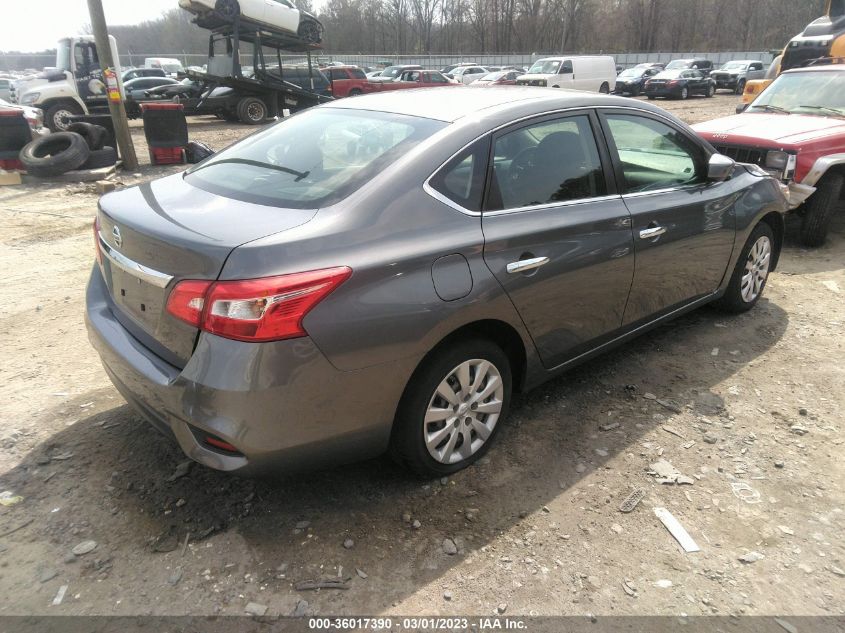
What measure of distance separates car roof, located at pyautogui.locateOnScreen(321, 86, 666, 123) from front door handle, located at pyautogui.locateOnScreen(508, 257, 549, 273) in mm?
720

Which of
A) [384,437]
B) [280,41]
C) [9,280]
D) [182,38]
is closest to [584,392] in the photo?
[384,437]

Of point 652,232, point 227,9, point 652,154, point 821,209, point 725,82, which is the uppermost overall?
point 227,9

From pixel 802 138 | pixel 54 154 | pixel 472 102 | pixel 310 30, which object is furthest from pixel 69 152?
pixel 310 30

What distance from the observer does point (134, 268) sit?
241 centimetres

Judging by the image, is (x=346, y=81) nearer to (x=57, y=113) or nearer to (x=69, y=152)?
(x=57, y=113)

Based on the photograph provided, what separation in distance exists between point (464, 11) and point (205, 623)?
277 ft

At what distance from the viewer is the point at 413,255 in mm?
2352

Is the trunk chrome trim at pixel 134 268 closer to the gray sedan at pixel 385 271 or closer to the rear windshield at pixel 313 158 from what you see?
the gray sedan at pixel 385 271

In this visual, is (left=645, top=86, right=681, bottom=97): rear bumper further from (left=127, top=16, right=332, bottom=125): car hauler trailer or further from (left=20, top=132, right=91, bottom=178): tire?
(left=20, top=132, right=91, bottom=178): tire

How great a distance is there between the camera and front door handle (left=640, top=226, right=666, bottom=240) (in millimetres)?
3358

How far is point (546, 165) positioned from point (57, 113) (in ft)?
58.5

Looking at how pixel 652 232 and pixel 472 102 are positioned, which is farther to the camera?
pixel 652 232

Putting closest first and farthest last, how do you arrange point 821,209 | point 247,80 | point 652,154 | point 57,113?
point 652,154 < point 821,209 < point 57,113 < point 247,80

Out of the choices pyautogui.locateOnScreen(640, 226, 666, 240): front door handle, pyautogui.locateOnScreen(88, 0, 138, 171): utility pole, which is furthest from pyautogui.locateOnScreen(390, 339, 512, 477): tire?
pyautogui.locateOnScreen(88, 0, 138, 171): utility pole
